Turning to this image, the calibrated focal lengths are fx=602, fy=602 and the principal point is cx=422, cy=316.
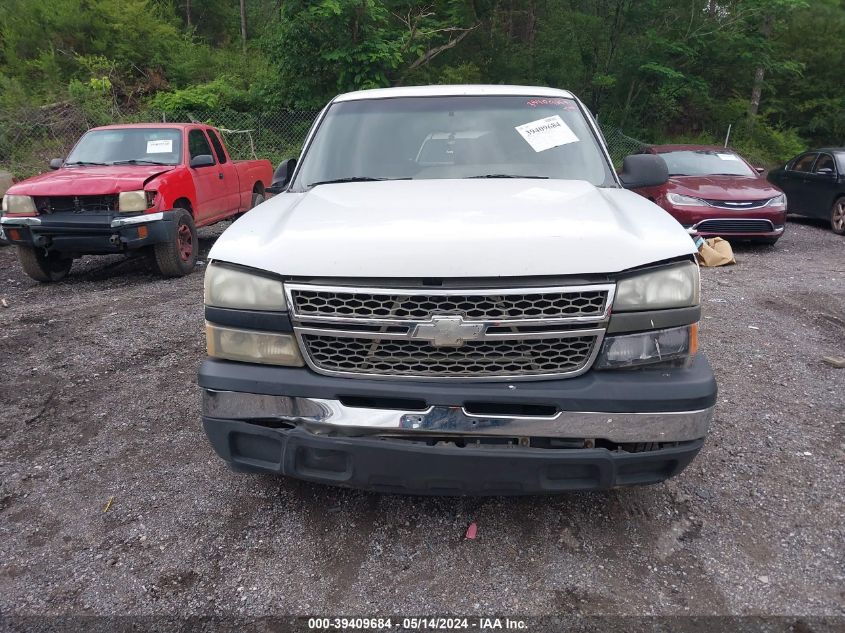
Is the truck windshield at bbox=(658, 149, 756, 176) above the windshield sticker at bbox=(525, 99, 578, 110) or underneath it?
underneath

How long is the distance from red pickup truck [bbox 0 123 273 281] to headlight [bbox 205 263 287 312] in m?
4.89

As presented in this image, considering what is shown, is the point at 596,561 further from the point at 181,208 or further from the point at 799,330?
the point at 181,208

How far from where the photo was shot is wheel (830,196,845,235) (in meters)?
10.4

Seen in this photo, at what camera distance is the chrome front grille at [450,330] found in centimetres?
210

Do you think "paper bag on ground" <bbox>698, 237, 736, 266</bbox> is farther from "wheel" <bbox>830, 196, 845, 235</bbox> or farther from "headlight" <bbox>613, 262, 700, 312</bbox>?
"headlight" <bbox>613, 262, 700, 312</bbox>

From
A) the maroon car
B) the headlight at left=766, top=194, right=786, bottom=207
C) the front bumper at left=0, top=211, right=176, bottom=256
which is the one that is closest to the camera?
the front bumper at left=0, top=211, right=176, bottom=256

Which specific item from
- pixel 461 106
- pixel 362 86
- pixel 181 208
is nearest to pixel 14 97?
pixel 362 86

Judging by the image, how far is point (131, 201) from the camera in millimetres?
6539

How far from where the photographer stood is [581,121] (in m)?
3.58

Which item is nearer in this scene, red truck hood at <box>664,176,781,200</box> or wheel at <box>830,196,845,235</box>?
red truck hood at <box>664,176,781,200</box>

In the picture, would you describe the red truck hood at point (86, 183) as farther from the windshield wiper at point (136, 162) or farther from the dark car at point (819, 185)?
the dark car at point (819, 185)

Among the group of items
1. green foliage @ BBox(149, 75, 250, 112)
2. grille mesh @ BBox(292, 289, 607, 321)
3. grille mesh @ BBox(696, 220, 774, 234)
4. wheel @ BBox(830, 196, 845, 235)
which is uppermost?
grille mesh @ BBox(292, 289, 607, 321)

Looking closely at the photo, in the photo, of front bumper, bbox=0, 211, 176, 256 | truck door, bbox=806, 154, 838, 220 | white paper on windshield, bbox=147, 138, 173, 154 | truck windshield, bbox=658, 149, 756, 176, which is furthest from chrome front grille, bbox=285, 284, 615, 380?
truck door, bbox=806, 154, 838, 220

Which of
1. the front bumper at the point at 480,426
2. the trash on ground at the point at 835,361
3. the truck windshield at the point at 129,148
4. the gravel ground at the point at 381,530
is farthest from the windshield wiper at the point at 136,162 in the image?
the trash on ground at the point at 835,361
